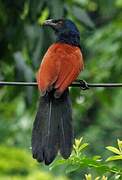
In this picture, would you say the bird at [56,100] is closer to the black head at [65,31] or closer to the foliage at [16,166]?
the black head at [65,31]

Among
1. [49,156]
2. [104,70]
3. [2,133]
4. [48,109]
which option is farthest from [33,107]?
[49,156]

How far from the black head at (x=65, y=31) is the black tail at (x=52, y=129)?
744 millimetres

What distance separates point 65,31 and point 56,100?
0.94 m

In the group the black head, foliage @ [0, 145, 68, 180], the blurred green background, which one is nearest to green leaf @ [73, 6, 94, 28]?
the blurred green background

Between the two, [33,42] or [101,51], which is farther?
[101,51]

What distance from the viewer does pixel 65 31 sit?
Answer: 470cm

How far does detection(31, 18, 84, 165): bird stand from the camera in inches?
133

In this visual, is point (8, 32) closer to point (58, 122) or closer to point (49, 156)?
point (58, 122)

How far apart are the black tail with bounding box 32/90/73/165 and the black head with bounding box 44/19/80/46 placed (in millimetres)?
744

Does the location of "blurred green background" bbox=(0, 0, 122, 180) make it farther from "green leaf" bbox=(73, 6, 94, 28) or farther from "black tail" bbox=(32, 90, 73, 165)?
"black tail" bbox=(32, 90, 73, 165)

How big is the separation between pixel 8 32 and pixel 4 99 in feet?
3.02

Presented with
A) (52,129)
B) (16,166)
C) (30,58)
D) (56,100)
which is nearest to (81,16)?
(30,58)

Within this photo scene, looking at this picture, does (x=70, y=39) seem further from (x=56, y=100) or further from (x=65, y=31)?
(x=56, y=100)

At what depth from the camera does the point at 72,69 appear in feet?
13.4
